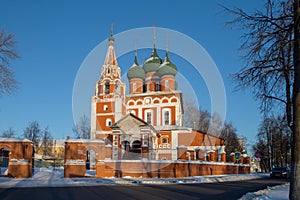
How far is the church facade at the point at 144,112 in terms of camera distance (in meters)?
38.4

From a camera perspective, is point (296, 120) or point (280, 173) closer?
point (296, 120)

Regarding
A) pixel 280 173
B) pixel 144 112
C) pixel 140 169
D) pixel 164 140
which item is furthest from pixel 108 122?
pixel 280 173

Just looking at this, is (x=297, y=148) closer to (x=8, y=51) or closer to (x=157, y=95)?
(x=8, y=51)

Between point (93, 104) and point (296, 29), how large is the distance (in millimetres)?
40263

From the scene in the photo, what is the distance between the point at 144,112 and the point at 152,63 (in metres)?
8.88

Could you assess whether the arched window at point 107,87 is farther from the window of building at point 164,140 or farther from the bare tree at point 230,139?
the bare tree at point 230,139

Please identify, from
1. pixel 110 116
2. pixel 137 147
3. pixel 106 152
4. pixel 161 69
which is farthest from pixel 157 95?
pixel 106 152

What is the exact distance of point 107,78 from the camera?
46.1 metres

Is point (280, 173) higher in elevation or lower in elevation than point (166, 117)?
lower

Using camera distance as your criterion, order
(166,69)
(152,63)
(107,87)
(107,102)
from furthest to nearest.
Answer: (152,63) → (166,69) → (107,87) → (107,102)

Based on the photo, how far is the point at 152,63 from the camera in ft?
171

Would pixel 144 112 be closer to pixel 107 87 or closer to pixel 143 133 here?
pixel 107 87

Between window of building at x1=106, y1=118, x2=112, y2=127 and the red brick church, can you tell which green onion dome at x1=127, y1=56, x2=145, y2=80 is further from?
window of building at x1=106, y1=118, x2=112, y2=127

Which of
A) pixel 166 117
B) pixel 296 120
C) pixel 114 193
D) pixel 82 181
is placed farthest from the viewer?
pixel 166 117
